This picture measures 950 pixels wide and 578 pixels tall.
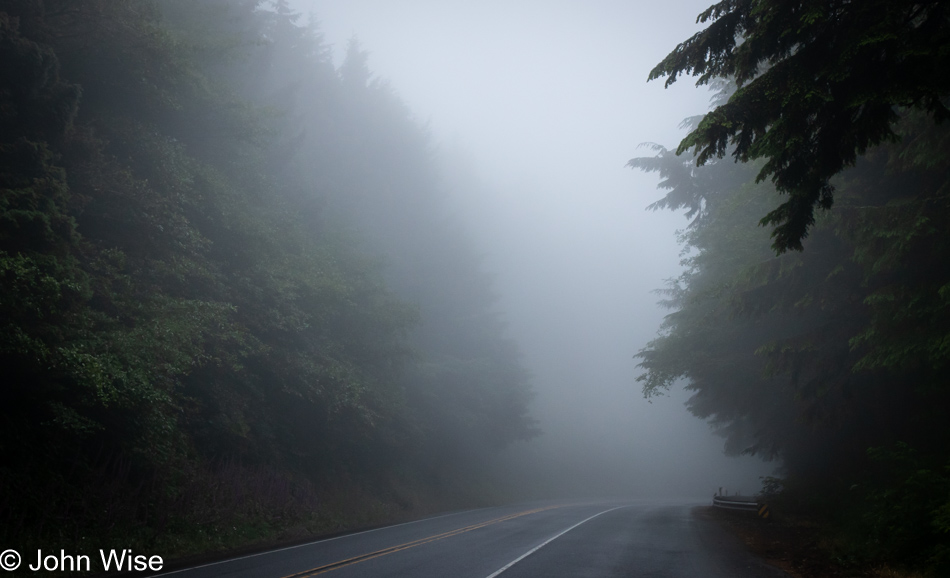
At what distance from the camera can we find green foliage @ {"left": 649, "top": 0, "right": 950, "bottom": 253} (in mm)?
5996

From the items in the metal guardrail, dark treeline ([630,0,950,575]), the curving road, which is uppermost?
Result: dark treeline ([630,0,950,575])

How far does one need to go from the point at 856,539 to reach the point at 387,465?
69.2ft

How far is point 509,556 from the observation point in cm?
1062

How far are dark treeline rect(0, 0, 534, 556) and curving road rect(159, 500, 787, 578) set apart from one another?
266 centimetres

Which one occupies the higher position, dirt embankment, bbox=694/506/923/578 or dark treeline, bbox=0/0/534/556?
dark treeline, bbox=0/0/534/556

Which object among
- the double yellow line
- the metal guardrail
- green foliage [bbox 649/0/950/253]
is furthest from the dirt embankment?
the double yellow line

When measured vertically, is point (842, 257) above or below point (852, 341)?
above

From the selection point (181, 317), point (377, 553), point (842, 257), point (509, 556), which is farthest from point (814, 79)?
point (181, 317)

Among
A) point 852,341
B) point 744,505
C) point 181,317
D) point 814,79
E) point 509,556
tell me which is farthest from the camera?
point 744,505

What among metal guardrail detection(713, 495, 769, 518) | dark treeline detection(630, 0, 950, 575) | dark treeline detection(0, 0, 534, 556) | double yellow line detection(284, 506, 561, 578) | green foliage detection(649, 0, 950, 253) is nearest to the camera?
green foliage detection(649, 0, 950, 253)

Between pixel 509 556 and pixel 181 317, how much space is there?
32.5ft

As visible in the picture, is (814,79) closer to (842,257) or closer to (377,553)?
(842,257)

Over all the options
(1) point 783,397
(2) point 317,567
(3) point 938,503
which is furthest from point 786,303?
(2) point 317,567

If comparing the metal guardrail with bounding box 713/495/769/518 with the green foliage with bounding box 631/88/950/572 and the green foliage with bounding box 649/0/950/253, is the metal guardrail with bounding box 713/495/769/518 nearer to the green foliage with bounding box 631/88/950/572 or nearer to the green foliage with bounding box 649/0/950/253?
the green foliage with bounding box 631/88/950/572
